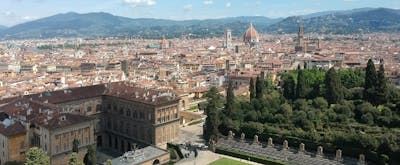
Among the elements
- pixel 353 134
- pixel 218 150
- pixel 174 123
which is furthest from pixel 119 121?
pixel 353 134

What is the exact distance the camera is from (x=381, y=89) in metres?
51.2

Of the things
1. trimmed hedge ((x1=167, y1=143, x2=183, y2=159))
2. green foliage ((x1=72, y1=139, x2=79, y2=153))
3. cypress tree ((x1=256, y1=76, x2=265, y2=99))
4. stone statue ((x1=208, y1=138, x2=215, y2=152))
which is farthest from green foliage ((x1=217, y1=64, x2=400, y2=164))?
green foliage ((x1=72, y1=139, x2=79, y2=153))

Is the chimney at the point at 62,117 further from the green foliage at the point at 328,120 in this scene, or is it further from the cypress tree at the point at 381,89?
the cypress tree at the point at 381,89

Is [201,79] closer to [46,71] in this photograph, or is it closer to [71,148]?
[71,148]

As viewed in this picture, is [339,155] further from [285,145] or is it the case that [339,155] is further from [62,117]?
[62,117]

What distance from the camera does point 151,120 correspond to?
48.7 metres

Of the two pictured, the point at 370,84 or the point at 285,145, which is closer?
the point at 285,145

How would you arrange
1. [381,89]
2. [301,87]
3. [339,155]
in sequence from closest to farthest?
[339,155] < [381,89] < [301,87]

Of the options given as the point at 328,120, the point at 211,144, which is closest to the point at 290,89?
the point at 328,120

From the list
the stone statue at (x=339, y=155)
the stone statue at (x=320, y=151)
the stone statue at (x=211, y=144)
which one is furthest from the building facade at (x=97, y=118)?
the stone statue at (x=339, y=155)

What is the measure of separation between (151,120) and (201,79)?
141 feet

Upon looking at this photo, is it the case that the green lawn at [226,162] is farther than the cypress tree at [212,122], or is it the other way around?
the cypress tree at [212,122]

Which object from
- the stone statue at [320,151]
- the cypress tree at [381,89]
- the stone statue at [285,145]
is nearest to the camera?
the stone statue at [320,151]

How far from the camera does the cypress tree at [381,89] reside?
5125 centimetres
